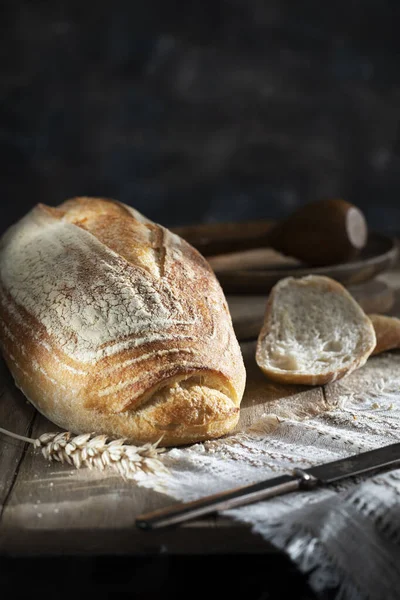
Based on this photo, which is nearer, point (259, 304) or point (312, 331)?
point (312, 331)

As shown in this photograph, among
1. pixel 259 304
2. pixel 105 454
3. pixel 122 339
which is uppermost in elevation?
pixel 122 339

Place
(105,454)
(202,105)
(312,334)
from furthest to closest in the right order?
(202,105) → (312,334) → (105,454)

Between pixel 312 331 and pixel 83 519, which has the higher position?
pixel 83 519

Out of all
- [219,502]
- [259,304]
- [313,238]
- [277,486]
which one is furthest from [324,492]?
[313,238]

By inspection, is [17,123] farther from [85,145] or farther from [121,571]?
[121,571]

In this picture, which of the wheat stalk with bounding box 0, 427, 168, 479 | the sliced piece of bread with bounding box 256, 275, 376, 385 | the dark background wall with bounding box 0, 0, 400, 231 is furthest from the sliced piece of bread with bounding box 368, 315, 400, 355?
the dark background wall with bounding box 0, 0, 400, 231

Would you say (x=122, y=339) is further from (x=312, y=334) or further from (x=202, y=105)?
(x=202, y=105)

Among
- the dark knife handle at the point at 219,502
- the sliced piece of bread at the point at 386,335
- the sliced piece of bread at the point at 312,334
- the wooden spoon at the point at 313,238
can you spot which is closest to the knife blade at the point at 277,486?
the dark knife handle at the point at 219,502

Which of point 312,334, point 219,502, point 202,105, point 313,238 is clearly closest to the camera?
point 219,502
